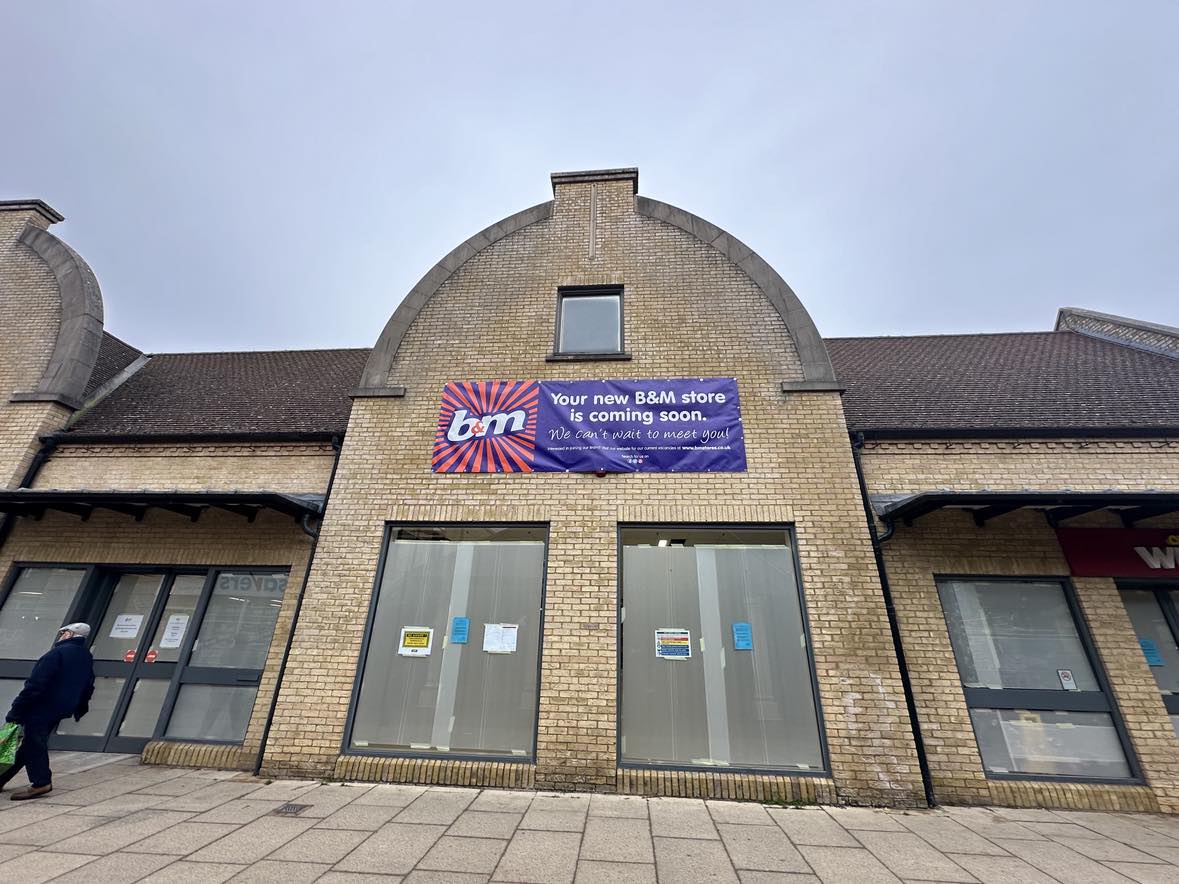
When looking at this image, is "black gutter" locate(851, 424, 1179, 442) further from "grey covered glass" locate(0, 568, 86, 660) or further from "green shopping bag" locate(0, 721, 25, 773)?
"grey covered glass" locate(0, 568, 86, 660)

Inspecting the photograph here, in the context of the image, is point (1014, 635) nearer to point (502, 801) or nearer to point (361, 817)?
point (502, 801)

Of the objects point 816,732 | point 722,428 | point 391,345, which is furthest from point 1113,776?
point 391,345

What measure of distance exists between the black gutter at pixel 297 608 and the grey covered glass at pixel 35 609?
3705 millimetres

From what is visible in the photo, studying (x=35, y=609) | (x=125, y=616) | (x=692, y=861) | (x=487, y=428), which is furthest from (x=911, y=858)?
(x=35, y=609)

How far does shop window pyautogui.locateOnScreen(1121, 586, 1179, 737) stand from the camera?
6.13m

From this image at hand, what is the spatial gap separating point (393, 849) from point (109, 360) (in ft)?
40.5

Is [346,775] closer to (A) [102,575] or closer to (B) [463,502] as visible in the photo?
(B) [463,502]

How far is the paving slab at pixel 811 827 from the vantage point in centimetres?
433

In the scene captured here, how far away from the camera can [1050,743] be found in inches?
232

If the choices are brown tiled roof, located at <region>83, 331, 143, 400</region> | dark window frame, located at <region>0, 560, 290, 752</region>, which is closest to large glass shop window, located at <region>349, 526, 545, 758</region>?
dark window frame, located at <region>0, 560, 290, 752</region>

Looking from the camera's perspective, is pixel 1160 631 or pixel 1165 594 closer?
pixel 1160 631

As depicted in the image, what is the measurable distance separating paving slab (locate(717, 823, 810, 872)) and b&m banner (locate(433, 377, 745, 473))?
12.5 feet

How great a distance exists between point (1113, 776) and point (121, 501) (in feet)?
42.0

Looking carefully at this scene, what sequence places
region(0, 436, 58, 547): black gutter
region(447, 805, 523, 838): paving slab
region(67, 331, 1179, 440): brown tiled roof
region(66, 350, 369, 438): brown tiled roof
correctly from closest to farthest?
region(447, 805, 523, 838): paving slab → region(67, 331, 1179, 440): brown tiled roof → region(0, 436, 58, 547): black gutter → region(66, 350, 369, 438): brown tiled roof
